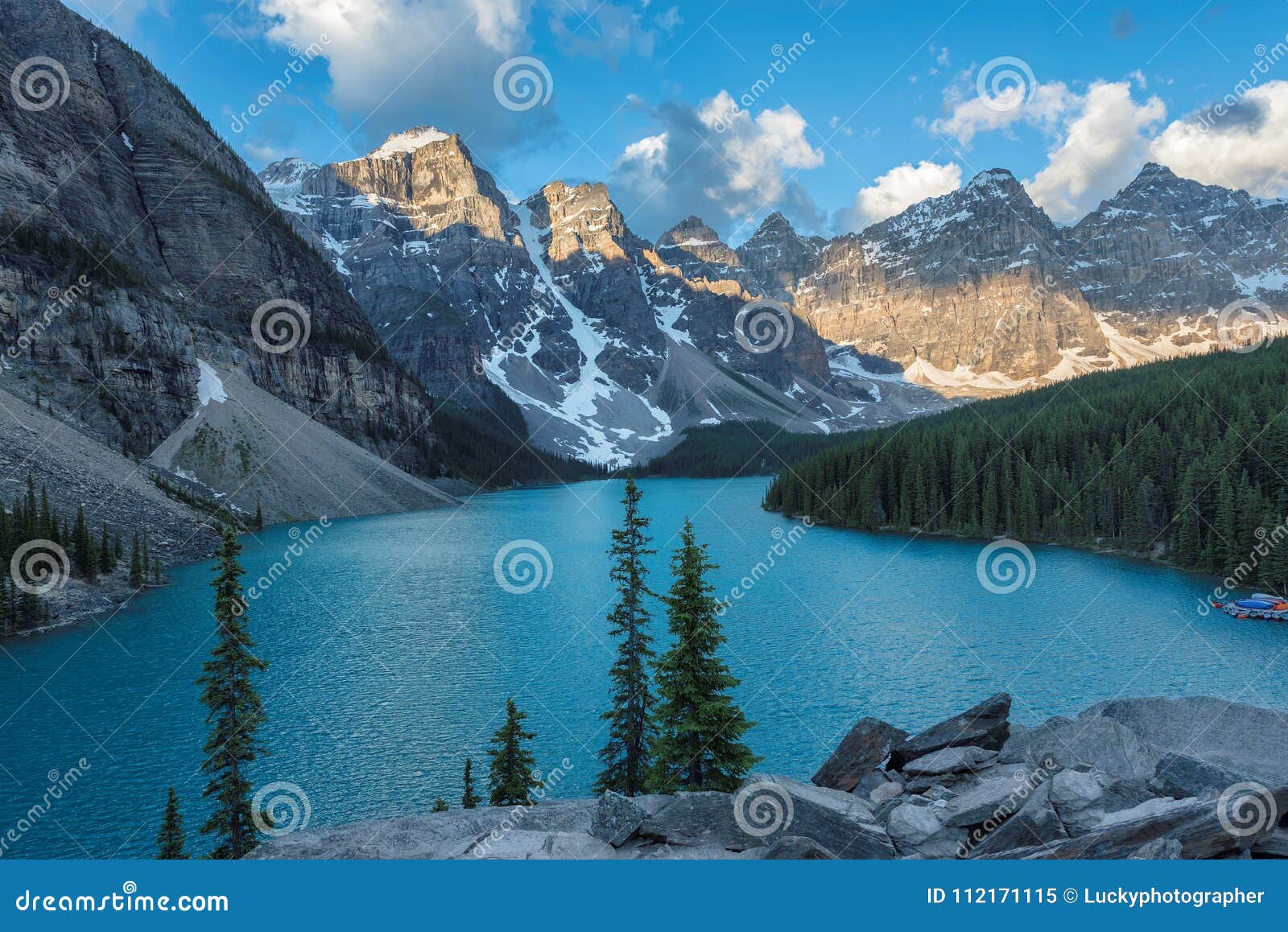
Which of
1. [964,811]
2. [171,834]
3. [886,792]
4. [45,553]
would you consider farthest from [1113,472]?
[45,553]

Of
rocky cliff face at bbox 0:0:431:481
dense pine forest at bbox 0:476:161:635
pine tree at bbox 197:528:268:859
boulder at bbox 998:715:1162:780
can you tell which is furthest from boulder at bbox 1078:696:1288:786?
rocky cliff face at bbox 0:0:431:481

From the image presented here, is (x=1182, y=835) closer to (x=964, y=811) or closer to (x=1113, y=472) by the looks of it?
(x=964, y=811)

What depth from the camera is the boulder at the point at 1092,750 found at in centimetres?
1577

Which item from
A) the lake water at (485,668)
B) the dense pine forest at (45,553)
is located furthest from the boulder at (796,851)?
the dense pine forest at (45,553)

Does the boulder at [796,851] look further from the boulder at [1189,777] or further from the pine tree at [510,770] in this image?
the pine tree at [510,770]

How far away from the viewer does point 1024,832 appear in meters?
11.9

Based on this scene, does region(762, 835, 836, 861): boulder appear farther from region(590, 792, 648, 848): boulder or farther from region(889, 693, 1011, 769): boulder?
region(889, 693, 1011, 769): boulder

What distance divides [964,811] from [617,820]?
6.69 metres

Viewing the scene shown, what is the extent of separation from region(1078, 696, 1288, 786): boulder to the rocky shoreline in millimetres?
47

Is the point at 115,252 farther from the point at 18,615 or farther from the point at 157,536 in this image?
the point at 18,615

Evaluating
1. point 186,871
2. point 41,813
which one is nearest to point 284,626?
point 41,813

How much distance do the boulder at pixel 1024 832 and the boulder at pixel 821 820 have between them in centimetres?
168

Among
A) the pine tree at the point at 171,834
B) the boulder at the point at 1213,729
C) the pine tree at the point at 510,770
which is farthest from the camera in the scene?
the pine tree at the point at 510,770

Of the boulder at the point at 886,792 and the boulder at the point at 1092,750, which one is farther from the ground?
the boulder at the point at 1092,750
